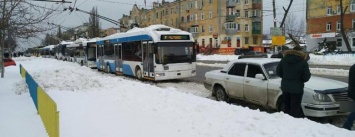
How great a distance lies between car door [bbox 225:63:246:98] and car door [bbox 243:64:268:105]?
0.20m

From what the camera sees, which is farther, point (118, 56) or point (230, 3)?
point (230, 3)

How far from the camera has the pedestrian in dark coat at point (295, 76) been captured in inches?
273

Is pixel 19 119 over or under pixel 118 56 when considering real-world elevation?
under

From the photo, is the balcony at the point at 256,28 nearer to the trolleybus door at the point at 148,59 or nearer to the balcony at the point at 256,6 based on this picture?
the balcony at the point at 256,6

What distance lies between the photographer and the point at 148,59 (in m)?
17.6

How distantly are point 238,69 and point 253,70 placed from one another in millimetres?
658

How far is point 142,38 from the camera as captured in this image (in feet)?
59.7

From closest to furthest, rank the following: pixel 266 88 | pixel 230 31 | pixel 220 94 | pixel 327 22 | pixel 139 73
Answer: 1. pixel 266 88
2. pixel 220 94
3. pixel 139 73
4. pixel 327 22
5. pixel 230 31

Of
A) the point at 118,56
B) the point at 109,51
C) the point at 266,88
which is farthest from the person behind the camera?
the point at 109,51

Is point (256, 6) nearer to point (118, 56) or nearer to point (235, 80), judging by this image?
point (118, 56)

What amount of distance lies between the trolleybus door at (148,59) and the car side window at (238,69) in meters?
7.46

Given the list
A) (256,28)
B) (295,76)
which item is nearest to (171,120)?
(295,76)

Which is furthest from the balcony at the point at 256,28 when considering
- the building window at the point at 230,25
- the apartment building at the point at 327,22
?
the apartment building at the point at 327,22

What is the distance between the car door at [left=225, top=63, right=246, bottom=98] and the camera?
384 inches
